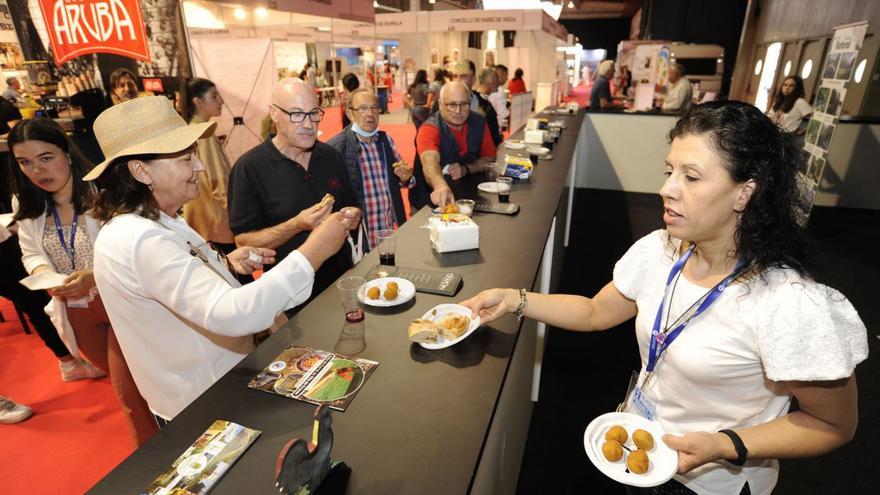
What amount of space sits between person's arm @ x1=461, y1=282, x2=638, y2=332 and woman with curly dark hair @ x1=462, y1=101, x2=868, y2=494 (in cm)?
23

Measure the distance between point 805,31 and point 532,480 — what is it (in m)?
10.6

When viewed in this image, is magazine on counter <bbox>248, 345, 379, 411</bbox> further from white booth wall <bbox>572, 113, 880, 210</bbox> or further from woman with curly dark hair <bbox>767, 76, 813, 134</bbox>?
woman with curly dark hair <bbox>767, 76, 813, 134</bbox>

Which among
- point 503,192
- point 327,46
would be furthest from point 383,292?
point 327,46

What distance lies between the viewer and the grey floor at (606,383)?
7.54 feet

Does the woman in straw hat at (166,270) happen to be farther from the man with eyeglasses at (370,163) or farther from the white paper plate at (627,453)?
the man with eyeglasses at (370,163)

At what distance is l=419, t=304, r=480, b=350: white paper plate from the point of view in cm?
136

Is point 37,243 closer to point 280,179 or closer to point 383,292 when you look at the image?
point 280,179

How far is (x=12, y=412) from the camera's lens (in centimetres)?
268

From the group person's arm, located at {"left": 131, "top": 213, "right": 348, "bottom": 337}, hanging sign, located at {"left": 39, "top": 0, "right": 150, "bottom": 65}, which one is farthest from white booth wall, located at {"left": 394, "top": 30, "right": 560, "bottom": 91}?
person's arm, located at {"left": 131, "top": 213, "right": 348, "bottom": 337}

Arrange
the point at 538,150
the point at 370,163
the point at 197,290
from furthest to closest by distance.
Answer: the point at 538,150, the point at 370,163, the point at 197,290

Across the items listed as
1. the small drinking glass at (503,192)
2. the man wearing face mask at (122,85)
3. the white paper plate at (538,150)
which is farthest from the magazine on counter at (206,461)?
the man wearing face mask at (122,85)

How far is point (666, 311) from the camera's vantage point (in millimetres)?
1298

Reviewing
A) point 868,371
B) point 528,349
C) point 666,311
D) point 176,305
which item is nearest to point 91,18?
point 176,305

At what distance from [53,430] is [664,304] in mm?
3324
